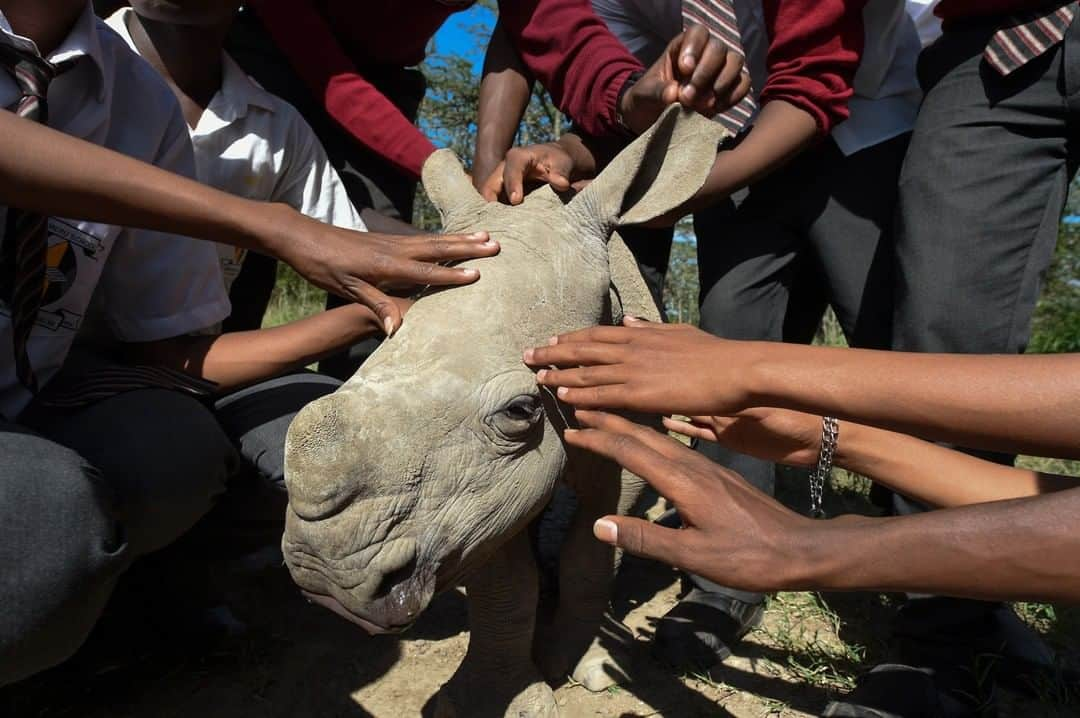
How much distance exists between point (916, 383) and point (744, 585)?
1.93 feet

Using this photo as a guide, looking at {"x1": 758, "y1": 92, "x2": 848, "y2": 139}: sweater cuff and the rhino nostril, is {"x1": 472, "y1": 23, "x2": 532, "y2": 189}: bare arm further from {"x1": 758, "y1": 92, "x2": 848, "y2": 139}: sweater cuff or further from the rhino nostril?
the rhino nostril

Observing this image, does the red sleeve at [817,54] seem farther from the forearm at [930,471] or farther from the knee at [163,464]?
the knee at [163,464]

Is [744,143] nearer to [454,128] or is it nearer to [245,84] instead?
[245,84]

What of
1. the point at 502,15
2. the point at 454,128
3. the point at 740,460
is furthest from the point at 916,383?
the point at 454,128

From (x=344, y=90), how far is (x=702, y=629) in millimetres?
3091

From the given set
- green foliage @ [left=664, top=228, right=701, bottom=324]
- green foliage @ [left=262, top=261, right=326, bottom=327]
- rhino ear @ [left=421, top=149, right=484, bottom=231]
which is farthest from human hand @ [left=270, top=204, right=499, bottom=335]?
green foliage @ [left=664, top=228, right=701, bottom=324]

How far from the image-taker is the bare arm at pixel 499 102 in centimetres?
349

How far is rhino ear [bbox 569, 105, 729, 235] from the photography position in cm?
258

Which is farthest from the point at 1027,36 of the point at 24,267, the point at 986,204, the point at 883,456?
the point at 24,267

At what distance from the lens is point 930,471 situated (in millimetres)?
2412

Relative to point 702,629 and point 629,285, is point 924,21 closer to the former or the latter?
point 629,285

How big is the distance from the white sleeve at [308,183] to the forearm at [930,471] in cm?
256

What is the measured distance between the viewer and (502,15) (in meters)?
3.68

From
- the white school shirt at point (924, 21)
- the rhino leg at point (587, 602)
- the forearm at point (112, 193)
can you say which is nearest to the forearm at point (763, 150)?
the white school shirt at point (924, 21)
